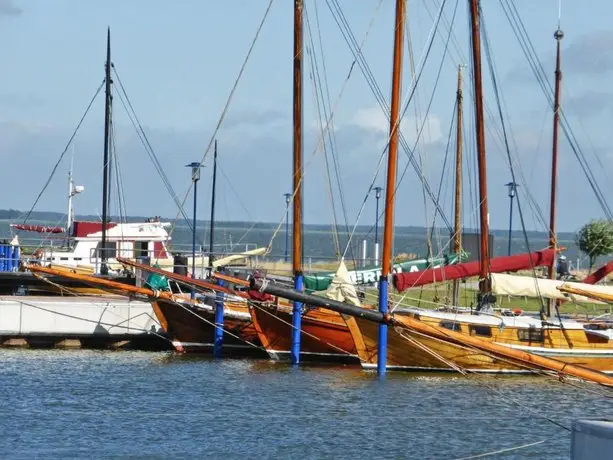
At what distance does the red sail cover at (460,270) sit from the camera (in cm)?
4322

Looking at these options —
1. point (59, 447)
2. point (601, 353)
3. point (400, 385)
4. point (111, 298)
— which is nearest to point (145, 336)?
point (111, 298)

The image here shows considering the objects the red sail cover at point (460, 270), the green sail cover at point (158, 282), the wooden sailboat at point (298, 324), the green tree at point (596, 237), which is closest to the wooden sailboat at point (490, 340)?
the wooden sailboat at point (298, 324)

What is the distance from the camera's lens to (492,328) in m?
39.7

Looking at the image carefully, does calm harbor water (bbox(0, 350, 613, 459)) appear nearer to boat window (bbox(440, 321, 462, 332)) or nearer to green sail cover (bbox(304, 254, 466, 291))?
boat window (bbox(440, 321, 462, 332))

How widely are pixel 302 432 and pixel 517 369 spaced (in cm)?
1204

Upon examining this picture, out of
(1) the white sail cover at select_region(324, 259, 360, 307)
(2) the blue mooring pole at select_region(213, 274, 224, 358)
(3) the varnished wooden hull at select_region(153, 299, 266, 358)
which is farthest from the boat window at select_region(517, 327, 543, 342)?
(2) the blue mooring pole at select_region(213, 274, 224, 358)

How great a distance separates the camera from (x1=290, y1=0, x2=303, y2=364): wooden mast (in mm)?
42188

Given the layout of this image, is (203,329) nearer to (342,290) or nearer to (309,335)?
(309,335)

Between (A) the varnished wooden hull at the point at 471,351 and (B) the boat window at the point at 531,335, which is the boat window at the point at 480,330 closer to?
(A) the varnished wooden hull at the point at 471,351

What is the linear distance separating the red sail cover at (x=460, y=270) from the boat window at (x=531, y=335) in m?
3.92

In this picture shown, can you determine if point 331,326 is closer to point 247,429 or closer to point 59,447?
point 247,429

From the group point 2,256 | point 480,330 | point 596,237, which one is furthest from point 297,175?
point 596,237

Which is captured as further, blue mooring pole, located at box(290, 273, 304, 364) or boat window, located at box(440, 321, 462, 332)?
blue mooring pole, located at box(290, 273, 304, 364)

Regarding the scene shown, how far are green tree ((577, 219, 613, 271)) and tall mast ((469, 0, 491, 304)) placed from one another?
3667cm
